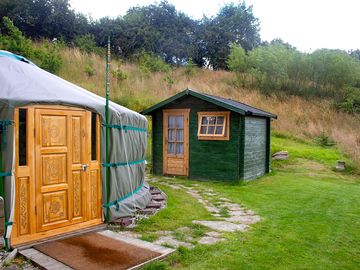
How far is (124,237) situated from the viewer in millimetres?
3949

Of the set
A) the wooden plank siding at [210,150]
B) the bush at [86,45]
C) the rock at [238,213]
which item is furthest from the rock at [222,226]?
the bush at [86,45]

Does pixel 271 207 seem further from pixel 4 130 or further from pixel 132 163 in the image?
pixel 4 130

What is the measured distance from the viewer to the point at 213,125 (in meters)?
8.28

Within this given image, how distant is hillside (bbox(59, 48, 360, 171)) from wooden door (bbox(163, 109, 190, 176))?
12.7ft

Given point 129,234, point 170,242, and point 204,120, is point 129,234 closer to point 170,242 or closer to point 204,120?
point 170,242

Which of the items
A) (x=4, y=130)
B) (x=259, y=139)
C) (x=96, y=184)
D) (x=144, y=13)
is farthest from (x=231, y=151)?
(x=144, y=13)

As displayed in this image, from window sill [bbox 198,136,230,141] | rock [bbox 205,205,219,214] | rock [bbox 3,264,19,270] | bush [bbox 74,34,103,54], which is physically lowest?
rock [bbox 205,205,219,214]

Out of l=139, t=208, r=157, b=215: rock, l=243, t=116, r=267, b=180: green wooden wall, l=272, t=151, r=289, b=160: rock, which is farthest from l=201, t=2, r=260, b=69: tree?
l=139, t=208, r=157, b=215: rock

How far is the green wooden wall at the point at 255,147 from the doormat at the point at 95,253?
495 centimetres

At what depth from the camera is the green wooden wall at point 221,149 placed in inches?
314

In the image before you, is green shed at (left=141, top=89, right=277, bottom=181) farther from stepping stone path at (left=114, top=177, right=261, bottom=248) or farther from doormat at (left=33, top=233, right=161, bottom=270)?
doormat at (left=33, top=233, right=161, bottom=270)

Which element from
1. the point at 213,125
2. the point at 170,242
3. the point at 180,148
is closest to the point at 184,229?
the point at 170,242

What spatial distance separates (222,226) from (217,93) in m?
11.5

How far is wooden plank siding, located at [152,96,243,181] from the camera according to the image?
7969 millimetres
